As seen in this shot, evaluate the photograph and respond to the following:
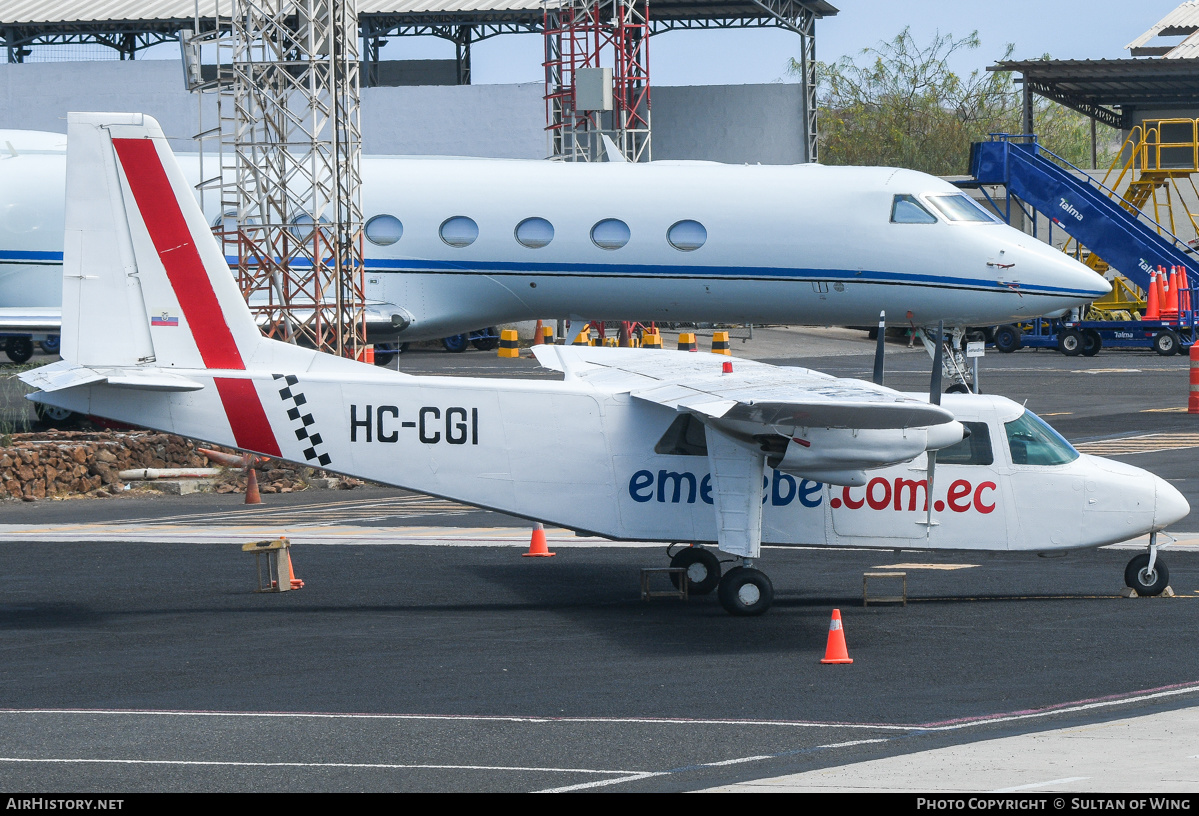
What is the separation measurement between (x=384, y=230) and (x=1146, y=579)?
1552 cm

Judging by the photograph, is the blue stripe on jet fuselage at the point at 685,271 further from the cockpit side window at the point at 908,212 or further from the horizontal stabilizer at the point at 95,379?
the horizontal stabilizer at the point at 95,379

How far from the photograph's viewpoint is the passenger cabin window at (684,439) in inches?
581

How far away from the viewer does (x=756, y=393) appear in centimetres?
1327

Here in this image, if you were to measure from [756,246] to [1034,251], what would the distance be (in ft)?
15.4

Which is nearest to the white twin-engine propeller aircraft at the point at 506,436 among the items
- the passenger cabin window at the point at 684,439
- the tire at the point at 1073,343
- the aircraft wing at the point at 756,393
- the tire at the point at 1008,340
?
the passenger cabin window at the point at 684,439

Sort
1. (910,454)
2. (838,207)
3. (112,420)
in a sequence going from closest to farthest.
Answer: (910,454), (112,420), (838,207)

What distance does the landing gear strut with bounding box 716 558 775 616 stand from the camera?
1432 cm

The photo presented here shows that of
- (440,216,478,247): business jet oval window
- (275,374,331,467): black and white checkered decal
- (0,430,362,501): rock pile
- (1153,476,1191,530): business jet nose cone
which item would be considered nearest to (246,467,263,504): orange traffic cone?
(0,430,362,501): rock pile

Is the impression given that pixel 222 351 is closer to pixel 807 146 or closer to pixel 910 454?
pixel 910 454

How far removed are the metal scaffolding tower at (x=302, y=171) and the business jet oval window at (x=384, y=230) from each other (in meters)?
0.59

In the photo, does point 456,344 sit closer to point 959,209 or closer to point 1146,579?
point 959,209

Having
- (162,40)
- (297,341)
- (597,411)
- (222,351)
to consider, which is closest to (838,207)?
(297,341)

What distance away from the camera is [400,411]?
Result: 1491 centimetres

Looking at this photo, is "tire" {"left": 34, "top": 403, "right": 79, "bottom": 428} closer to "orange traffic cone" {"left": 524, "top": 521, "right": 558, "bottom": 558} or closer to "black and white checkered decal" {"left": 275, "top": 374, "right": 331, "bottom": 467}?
"orange traffic cone" {"left": 524, "top": 521, "right": 558, "bottom": 558}
